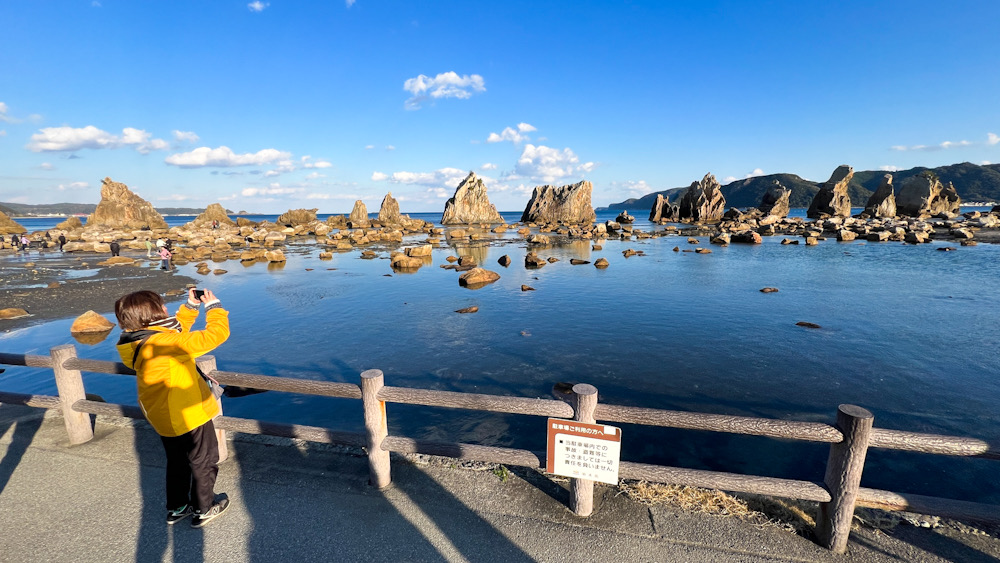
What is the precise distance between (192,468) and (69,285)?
3141cm

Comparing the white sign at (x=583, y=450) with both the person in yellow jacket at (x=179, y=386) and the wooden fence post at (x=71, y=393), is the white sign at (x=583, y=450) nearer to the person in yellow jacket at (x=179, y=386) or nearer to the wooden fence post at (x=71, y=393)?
the person in yellow jacket at (x=179, y=386)

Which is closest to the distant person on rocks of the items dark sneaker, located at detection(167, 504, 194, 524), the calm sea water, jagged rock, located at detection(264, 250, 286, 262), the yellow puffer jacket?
jagged rock, located at detection(264, 250, 286, 262)

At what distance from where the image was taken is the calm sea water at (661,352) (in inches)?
340

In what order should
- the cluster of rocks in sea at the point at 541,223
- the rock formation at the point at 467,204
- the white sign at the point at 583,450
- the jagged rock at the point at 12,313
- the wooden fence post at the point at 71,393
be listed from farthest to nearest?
the rock formation at the point at 467,204
the cluster of rocks in sea at the point at 541,223
the jagged rock at the point at 12,313
the wooden fence post at the point at 71,393
the white sign at the point at 583,450

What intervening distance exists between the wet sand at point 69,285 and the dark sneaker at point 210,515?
2063 cm

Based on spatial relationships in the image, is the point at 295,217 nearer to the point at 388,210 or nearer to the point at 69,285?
the point at 388,210

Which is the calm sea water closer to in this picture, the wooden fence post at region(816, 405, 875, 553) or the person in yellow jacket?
the wooden fence post at region(816, 405, 875, 553)

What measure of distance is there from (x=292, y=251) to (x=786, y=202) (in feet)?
447

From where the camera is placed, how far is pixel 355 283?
90.4 ft

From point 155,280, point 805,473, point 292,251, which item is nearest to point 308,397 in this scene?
point 805,473

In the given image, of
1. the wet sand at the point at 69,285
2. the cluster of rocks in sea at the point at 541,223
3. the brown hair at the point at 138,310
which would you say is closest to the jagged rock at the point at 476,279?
the cluster of rocks in sea at the point at 541,223

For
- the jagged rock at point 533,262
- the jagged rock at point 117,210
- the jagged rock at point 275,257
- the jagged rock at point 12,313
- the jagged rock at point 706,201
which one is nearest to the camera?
the jagged rock at point 12,313

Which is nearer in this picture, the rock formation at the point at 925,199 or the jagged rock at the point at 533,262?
the jagged rock at the point at 533,262

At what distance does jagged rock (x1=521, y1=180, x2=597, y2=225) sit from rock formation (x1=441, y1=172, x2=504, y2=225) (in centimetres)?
1894
